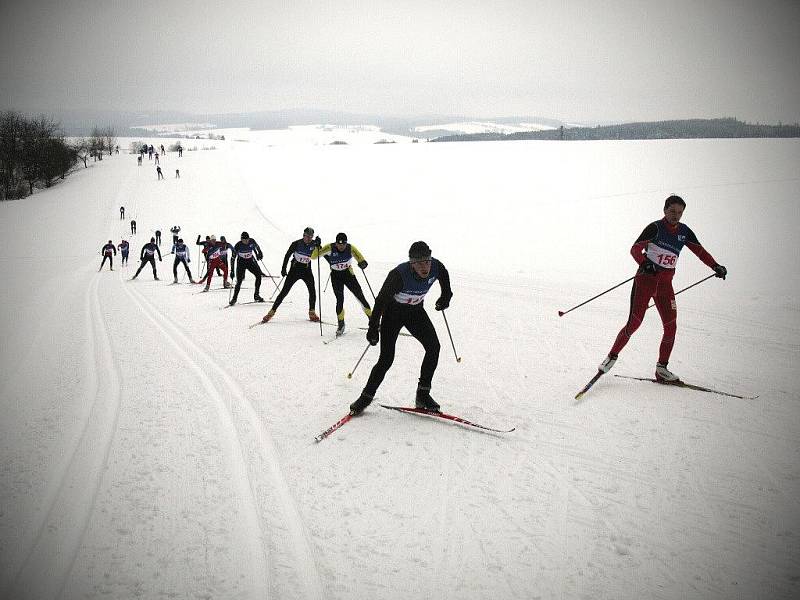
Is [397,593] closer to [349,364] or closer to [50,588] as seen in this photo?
[50,588]

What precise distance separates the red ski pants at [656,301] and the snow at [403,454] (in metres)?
0.80

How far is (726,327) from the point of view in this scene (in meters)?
8.70

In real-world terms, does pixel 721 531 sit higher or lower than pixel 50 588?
higher

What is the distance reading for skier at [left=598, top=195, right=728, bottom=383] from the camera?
218 inches

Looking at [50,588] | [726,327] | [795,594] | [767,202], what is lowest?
[50,588]

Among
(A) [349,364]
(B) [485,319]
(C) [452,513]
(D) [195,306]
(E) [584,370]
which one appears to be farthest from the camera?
(D) [195,306]

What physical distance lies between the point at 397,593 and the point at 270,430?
2.57m

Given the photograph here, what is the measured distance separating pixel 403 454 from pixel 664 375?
3.79 metres

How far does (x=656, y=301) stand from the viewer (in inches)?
227

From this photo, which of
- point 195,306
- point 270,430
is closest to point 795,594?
point 270,430

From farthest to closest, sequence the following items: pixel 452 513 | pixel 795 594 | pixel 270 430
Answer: pixel 270 430, pixel 452 513, pixel 795 594

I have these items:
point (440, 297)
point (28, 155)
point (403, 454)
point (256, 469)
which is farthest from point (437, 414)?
point (28, 155)

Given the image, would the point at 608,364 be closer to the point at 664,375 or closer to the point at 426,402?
the point at 664,375

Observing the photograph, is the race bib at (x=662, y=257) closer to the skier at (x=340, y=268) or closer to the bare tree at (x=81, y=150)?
the skier at (x=340, y=268)
